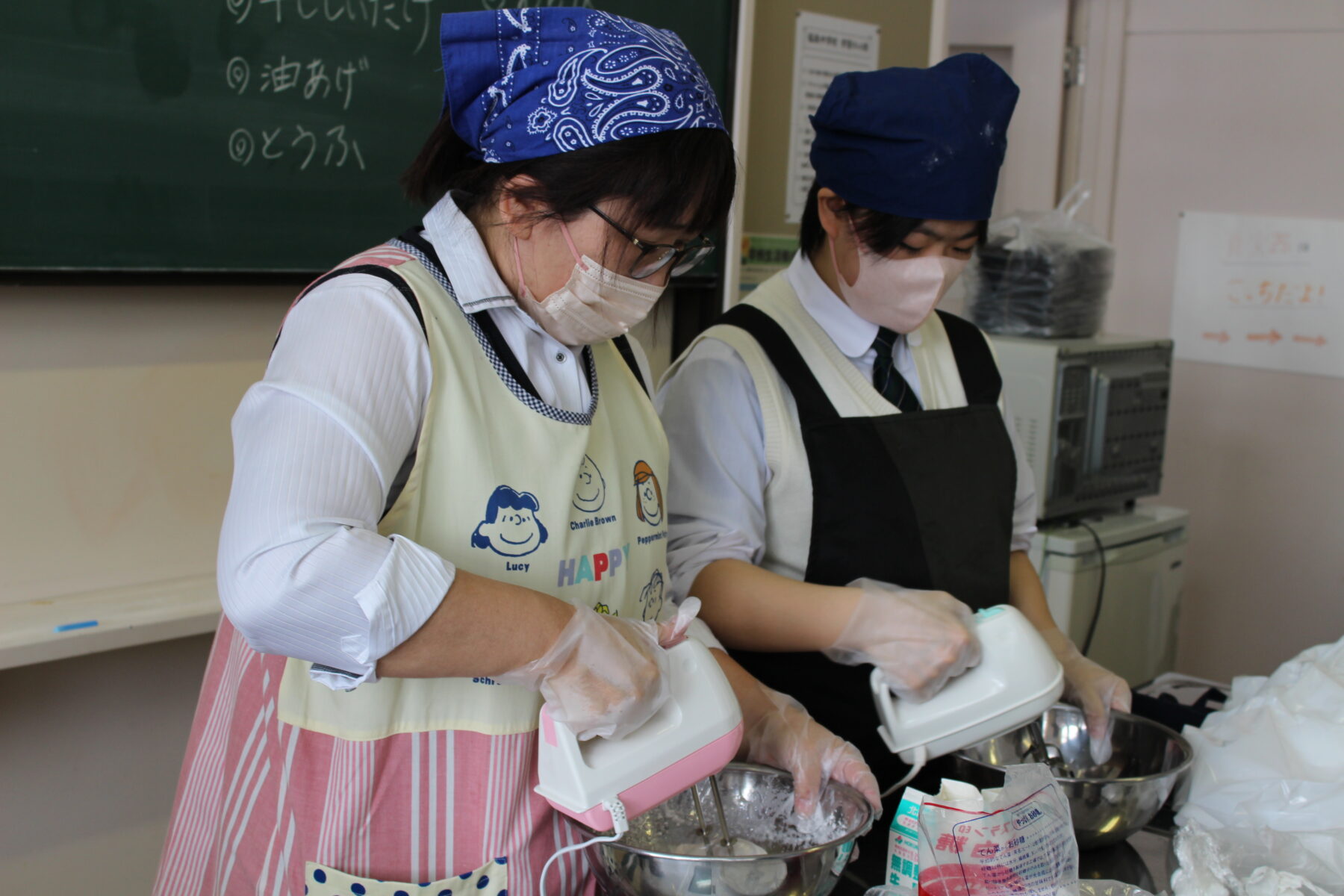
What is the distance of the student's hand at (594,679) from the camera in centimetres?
88

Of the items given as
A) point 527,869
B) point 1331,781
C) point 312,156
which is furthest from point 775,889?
point 312,156

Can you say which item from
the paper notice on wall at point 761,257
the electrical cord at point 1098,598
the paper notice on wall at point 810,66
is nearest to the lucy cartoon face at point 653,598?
the paper notice on wall at point 761,257

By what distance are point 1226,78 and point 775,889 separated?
339 centimetres

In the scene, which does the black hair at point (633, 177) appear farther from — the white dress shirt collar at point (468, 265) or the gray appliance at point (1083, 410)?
the gray appliance at point (1083, 410)

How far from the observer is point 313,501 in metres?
0.82

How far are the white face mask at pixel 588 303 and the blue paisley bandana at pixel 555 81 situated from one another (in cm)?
9

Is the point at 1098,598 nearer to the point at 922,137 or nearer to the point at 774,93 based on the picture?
the point at 774,93

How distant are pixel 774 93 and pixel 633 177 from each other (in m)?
1.62

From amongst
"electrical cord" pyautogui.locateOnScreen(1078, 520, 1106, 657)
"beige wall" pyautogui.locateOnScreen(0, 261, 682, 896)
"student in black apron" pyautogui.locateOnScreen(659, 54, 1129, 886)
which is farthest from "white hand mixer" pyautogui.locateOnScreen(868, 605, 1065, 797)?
"electrical cord" pyautogui.locateOnScreen(1078, 520, 1106, 657)

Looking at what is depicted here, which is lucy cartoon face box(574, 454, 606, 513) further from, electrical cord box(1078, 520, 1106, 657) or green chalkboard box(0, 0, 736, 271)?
electrical cord box(1078, 520, 1106, 657)

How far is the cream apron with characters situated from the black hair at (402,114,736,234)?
0.09 meters

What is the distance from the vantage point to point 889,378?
5.01 feet

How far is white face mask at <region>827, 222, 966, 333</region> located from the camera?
4.79ft

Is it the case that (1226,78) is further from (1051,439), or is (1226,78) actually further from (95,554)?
(95,554)
